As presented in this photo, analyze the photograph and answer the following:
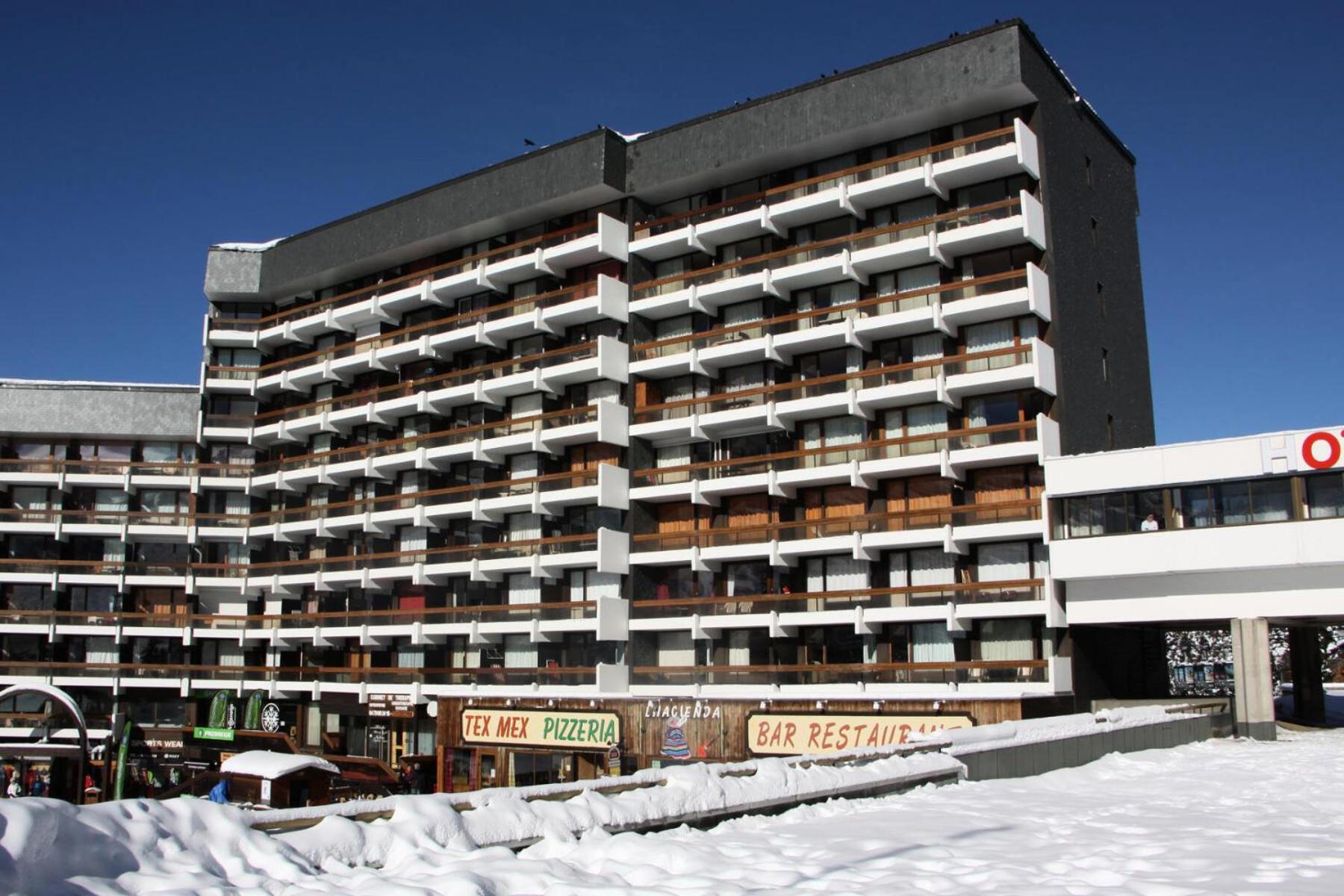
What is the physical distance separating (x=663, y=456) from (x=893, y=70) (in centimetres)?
1878

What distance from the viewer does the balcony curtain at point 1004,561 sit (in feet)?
144

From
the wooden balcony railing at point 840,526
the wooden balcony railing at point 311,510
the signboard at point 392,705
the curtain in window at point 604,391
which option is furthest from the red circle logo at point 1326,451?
the signboard at point 392,705

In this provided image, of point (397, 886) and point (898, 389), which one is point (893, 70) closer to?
point (898, 389)

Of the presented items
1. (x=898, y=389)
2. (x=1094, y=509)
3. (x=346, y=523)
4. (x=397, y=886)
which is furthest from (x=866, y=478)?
→ (x=397, y=886)

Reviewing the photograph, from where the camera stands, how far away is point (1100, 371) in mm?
49906

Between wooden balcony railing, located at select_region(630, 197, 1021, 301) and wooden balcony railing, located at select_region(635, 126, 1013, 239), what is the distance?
6.99 feet

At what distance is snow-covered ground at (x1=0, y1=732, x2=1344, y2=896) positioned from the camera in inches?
381

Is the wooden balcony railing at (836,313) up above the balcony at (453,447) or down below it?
above

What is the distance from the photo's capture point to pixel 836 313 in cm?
4922

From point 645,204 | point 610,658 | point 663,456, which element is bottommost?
point 610,658

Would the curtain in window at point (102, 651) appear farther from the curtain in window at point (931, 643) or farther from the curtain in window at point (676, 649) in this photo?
the curtain in window at point (931, 643)

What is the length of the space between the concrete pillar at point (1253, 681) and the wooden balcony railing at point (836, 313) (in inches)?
561

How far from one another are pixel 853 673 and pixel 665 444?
14.3 m

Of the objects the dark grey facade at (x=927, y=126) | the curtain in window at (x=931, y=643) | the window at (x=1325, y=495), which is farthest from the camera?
the dark grey facade at (x=927, y=126)
